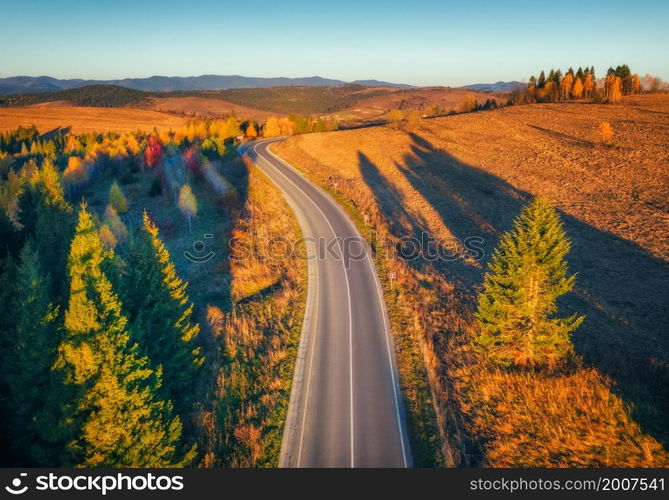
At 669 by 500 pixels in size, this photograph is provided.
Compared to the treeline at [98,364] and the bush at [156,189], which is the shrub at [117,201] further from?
the treeline at [98,364]

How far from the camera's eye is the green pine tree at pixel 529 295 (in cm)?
1894

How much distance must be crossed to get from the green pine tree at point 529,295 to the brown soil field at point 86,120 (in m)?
151

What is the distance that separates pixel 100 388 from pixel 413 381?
15.2m

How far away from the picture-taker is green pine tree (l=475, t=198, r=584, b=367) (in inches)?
746

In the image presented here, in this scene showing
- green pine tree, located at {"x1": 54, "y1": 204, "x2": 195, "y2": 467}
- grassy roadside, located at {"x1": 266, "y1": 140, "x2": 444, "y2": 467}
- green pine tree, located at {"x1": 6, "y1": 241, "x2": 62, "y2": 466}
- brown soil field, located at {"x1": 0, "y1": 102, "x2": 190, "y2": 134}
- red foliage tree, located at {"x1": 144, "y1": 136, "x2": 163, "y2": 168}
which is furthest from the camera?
brown soil field, located at {"x1": 0, "y1": 102, "x2": 190, "y2": 134}

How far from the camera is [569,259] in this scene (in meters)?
35.0

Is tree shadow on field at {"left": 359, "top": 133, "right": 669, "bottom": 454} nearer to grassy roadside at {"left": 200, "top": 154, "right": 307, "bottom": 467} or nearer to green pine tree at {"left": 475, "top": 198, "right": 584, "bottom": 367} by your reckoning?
green pine tree at {"left": 475, "top": 198, "right": 584, "bottom": 367}

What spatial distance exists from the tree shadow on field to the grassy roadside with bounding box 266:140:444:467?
630 cm

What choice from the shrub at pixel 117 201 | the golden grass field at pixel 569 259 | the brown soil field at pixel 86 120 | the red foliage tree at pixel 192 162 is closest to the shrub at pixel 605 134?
the golden grass field at pixel 569 259

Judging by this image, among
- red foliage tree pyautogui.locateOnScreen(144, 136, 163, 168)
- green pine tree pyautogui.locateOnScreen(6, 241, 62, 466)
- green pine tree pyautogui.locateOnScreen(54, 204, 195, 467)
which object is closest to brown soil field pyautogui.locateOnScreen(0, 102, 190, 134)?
red foliage tree pyautogui.locateOnScreen(144, 136, 163, 168)

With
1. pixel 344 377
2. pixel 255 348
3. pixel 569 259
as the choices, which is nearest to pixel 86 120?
pixel 255 348

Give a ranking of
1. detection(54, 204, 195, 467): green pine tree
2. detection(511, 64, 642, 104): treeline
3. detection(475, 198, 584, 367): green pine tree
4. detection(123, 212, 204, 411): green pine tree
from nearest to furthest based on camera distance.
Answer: detection(54, 204, 195, 467): green pine tree
detection(475, 198, 584, 367): green pine tree
detection(123, 212, 204, 411): green pine tree
detection(511, 64, 642, 104): treeline

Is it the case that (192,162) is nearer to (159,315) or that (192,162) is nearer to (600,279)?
(159,315)

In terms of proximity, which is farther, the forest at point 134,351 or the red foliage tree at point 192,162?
the red foliage tree at point 192,162
